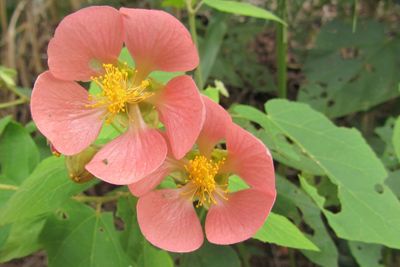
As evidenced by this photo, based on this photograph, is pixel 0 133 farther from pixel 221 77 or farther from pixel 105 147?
pixel 221 77

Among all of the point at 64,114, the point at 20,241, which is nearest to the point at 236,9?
the point at 64,114

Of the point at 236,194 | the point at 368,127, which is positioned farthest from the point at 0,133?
the point at 368,127

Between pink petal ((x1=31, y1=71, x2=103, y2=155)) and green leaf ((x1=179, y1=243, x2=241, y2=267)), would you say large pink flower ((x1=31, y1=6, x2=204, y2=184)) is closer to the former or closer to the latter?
pink petal ((x1=31, y1=71, x2=103, y2=155))

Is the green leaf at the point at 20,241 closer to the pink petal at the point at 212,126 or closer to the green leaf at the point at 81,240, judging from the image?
the green leaf at the point at 81,240

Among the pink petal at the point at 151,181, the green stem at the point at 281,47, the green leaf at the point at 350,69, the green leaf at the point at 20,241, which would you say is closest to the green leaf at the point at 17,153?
the green leaf at the point at 20,241

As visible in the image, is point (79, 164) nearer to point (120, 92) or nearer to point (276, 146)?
point (120, 92)

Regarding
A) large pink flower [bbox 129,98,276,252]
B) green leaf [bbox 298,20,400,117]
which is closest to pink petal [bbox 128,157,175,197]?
large pink flower [bbox 129,98,276,252]
